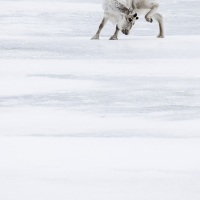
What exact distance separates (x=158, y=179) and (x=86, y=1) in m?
15.0

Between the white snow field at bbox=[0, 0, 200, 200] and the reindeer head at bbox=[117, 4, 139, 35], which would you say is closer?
the white snow field at bbox=[0, 0, 200, 200]

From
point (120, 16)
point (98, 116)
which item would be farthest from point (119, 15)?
point (98, 116)

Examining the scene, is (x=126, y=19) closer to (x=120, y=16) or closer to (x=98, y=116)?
(x=120, y=16)

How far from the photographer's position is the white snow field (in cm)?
543

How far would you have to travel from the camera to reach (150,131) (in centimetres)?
697

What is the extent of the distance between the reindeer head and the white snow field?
0.80 ft

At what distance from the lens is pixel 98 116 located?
7535 millimetres

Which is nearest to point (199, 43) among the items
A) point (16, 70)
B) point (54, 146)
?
point (16, 70)

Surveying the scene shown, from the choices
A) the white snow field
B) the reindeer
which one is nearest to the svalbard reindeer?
the reindeer

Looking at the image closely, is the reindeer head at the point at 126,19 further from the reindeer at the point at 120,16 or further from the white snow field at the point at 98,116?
the white snow field at the point at 98,116

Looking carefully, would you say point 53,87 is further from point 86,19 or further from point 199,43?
point 86,19

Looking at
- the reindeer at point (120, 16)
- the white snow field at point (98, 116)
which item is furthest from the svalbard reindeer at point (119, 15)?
the white snow field at point (98, 116)

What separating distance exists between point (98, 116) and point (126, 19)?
658 centimetres

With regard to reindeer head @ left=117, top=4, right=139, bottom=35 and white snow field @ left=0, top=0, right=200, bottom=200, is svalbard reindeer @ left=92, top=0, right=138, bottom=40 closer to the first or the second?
reindeer head @ left=117, top=4, right=139, bottom=35
